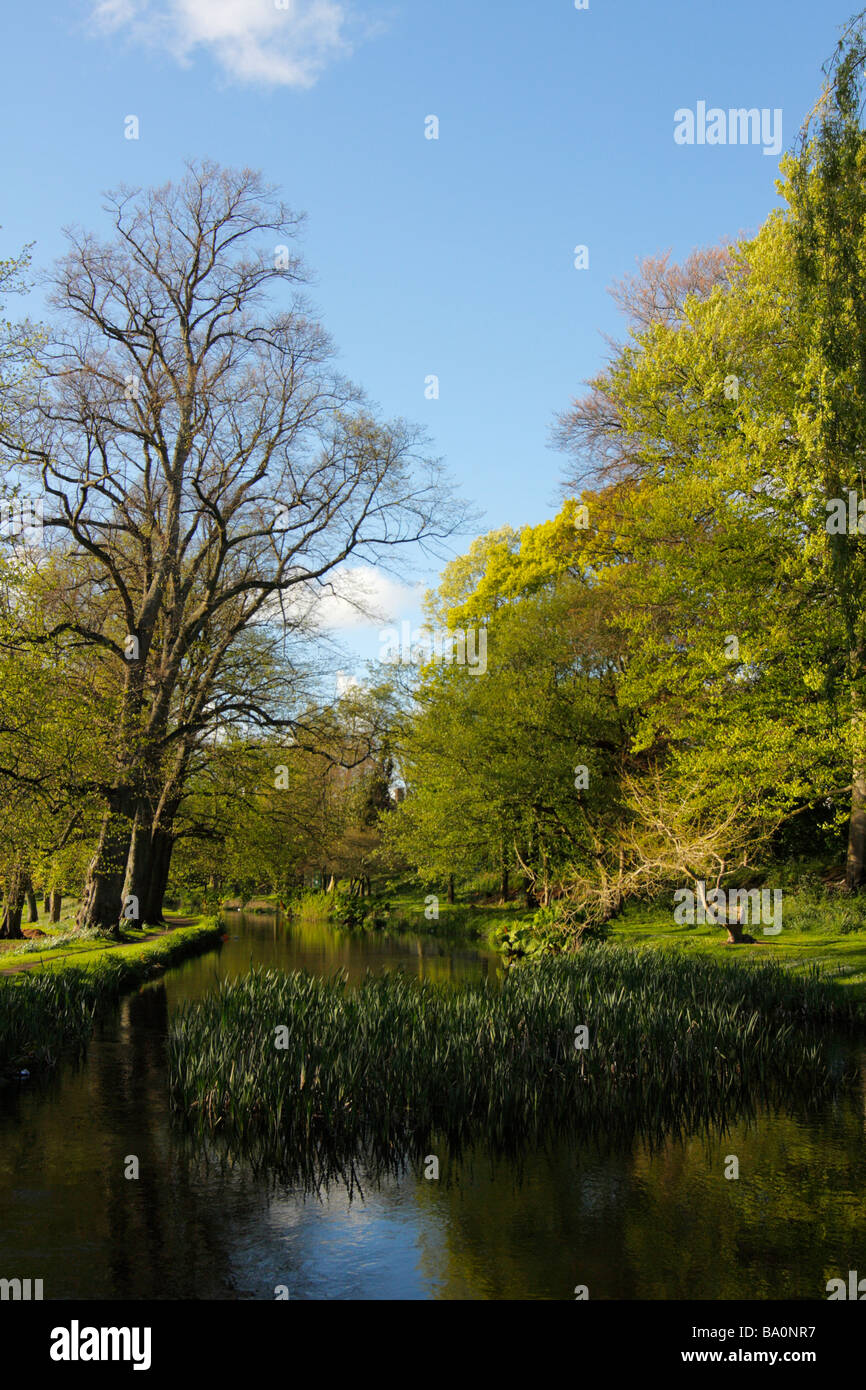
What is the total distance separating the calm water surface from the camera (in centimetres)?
607

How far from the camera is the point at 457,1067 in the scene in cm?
922

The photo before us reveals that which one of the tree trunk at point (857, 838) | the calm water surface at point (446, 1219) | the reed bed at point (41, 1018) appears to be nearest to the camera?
the calm water surface at point (446, 1219)

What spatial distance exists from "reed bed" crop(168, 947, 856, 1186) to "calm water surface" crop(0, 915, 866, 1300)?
0.45 m

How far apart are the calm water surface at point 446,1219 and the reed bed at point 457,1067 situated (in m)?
0.45

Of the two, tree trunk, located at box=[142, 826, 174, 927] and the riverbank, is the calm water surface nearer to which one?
the riverbank

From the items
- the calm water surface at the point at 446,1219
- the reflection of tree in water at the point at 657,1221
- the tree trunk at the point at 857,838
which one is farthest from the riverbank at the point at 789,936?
the reflection of tree in water at the point at 657,1221

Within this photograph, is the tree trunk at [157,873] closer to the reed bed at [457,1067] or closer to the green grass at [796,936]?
the green grass at [796,936]

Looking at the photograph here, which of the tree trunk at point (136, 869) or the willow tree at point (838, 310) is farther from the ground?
the willow tree at point (838, 310)

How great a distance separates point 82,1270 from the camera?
6.09 metres

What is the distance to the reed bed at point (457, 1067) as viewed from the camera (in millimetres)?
8531

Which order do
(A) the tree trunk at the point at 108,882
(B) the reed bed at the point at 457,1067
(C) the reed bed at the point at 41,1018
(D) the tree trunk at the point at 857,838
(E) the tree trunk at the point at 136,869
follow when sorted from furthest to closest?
(E) the tree trunk at the point at 136,869, (D) the tree trunk at the point at 857,838, (A) the tree trunk at the point at 108,882, (C) the reed bed at the point at 41,1018, (B) the reed bed at the point at 457,1067

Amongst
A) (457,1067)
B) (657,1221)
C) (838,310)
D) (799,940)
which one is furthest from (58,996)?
(838,310)

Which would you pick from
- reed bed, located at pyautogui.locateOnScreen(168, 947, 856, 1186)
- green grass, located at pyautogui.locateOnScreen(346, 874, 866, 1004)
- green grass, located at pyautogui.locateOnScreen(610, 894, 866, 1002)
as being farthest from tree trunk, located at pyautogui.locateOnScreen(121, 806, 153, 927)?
reed bed, located at pyautogui.locateOnScreen(168, 947, 856, 1186)

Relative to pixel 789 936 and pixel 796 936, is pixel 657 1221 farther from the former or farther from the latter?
pixel 789 936
